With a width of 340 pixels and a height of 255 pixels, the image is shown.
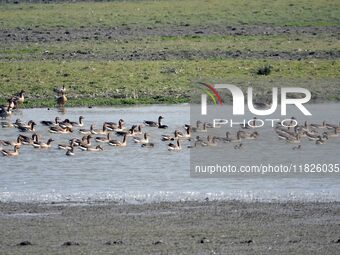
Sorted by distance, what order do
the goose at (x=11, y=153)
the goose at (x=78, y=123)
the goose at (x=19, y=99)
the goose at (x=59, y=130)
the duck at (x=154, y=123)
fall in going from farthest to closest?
the goose at (x=19, y=99), the goose at (x=78, y=123), the duck at (x=154, y=123), the goose at (x=59, y=130), the goose at (x=11, y=153)

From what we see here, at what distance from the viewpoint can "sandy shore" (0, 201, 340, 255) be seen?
471 inches

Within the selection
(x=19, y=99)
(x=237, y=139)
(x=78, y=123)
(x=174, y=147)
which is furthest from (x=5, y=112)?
(x=237, y=139)

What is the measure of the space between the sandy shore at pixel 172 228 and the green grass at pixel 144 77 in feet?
39.5

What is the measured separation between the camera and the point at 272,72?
29.1 metres

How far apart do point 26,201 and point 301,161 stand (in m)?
5.57

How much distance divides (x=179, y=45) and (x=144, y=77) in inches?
295

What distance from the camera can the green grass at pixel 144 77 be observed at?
26.9 m

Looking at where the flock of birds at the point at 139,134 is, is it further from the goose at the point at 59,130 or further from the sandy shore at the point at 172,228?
the sandy shore at the point at 172,228

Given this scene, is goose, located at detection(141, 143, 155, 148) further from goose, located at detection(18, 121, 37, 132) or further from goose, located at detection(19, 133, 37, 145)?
goose, located at detection(18, 121, 37, 132)

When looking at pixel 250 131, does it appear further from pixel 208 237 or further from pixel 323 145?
pixel 208 237

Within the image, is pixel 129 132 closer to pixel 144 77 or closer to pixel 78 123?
pixel 78 123

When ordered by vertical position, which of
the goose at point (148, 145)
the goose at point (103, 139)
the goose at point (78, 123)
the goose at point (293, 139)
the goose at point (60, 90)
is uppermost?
the goose at point (60, 90)

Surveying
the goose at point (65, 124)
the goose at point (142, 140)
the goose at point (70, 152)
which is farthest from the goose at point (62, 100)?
the goose at point (70, 152)

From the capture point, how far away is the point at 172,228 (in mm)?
12992
